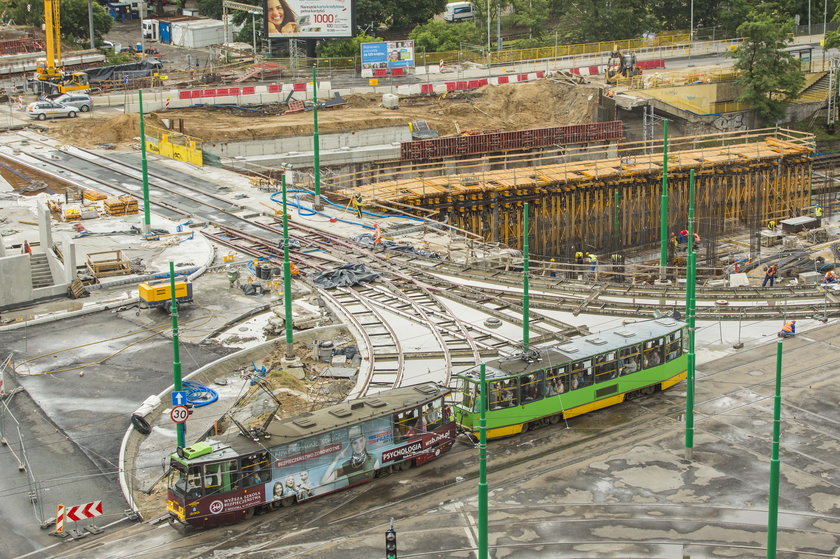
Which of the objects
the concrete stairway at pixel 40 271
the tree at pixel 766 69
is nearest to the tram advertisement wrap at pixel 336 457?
the concrete stairway at pixel 40 271

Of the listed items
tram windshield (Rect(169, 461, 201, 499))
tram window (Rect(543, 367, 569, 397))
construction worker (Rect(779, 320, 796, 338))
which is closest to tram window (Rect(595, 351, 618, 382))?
tram window (Rect(543, 367, 569, 397))

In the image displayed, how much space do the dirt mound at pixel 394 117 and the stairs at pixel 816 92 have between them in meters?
17.4

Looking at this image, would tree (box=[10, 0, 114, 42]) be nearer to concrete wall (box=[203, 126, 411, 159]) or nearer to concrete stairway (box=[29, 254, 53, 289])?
concrete wall (box=[203, 126, 411, 159])

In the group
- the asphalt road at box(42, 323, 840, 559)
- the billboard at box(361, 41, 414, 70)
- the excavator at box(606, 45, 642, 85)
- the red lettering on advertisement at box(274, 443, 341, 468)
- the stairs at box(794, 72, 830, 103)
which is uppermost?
the billboard at box(361, 41, 414, 70)

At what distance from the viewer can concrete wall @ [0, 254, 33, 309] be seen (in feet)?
153

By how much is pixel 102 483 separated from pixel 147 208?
87.0ft

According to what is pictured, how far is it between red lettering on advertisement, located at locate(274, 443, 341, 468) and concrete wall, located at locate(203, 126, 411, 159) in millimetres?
46495

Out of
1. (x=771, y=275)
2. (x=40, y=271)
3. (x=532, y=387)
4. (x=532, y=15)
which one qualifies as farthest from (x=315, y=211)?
(x=532, y=15)

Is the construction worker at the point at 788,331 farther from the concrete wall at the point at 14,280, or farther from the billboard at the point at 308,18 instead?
the billboard at the point at 308,18

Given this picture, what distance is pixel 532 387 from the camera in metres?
34.6

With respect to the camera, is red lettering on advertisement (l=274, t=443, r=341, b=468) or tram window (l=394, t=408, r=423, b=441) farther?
tram window (l=394, t=408, r=423, b=441)

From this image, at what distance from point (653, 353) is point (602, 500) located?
25.8 feet

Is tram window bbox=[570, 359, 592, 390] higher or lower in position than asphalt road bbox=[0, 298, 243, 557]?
higher

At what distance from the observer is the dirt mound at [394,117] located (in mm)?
79375
